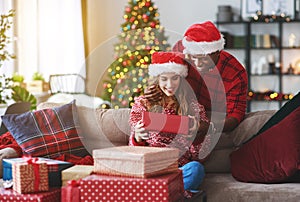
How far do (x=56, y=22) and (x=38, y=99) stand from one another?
1405 millimetres

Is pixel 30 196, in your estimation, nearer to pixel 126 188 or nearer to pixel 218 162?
pixel 126 188

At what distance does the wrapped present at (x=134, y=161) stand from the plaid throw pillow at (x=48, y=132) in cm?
90

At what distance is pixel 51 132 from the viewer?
326 centimetres

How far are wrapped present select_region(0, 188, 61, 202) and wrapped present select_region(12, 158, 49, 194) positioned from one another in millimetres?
21

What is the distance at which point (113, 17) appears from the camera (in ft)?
27.6

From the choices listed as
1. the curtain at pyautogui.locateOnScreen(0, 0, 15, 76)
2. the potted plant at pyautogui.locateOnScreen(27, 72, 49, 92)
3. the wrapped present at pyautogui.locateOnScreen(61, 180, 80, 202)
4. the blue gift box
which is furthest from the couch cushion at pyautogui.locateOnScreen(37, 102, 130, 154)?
the potted plant at pyautogui.locateOnScreen(27, 72, 49, 92)

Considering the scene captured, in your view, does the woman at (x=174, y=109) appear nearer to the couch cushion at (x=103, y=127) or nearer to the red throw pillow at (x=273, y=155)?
the red throw pillow at (x=273, y=155)

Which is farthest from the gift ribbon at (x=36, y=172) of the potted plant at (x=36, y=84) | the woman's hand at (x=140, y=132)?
the potted plant at (x=36, y=84)

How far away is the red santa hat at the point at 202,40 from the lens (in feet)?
10.3

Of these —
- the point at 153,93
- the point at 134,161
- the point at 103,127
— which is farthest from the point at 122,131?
the point at 134,161

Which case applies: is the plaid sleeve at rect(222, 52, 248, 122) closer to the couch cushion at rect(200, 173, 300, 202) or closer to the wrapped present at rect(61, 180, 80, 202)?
the couch cushion at rect(200, 173, 300, 202)

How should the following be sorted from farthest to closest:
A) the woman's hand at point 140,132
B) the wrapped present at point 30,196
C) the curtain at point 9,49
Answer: the curtain at point 9,49 → the woman's hand at point 140,132 → the wrapped present at point 30,196

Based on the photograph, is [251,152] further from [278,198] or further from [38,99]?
[38,99]

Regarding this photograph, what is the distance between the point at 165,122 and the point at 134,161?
0.41m
